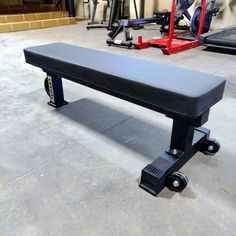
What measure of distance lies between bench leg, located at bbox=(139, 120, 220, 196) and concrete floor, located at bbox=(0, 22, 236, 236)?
0.05m

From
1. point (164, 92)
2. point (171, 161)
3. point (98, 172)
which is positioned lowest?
point (98, 172)

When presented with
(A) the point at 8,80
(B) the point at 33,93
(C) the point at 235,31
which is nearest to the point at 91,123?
(B) the point at 33,93

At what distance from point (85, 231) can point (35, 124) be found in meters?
1.09

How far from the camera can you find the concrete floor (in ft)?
3.53

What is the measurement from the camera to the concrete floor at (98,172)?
108 cm

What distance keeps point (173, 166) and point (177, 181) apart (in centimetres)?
9

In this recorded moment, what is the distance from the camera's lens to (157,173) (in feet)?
3.99

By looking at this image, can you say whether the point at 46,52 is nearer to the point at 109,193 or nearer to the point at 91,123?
the point at 91,123

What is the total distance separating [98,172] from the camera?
1.39 meters

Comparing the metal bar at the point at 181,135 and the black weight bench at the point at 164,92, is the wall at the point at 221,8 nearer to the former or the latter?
the black weight bench at the point at 164,92

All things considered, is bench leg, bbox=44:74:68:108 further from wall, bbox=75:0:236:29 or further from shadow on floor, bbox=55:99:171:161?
wall, bbox=75:0:236:29

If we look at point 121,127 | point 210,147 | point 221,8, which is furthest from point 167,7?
point 210,147

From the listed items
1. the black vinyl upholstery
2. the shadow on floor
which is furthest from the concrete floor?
the black vinyl upholstery

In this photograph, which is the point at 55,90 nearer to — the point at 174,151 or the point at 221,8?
the point at 174,151
